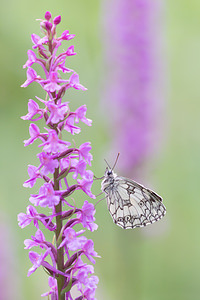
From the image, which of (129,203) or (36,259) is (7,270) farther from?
(36,259)

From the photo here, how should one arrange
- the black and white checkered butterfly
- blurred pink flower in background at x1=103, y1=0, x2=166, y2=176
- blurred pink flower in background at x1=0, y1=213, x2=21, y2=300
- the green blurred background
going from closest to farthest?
the black and white checkered butterfly → blurred pink flower in background at x1=0, y1=213, x2=21, y2=300 → the green blurred background → blurred pink flower in background at x1=103, y1=0, x2=166, y2=176

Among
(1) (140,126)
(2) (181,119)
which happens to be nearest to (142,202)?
(1) (140,126)

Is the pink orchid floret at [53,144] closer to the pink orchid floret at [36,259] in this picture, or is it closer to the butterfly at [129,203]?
the pink orchid floret at [36,259]

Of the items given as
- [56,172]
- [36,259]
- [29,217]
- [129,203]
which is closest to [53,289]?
[36,259]

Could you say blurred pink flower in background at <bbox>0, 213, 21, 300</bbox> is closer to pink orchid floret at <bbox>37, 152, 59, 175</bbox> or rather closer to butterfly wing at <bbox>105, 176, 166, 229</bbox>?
butterfly wing at <bbox>105, 176, 166, 229</bbox>

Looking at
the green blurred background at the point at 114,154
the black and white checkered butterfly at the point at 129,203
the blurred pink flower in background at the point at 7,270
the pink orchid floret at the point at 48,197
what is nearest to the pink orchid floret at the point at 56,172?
the pink orchid floret at the point at 48,197

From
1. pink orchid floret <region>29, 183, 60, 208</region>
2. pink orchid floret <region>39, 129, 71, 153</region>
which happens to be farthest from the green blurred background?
pink orchid floret <region>39, 129, 71, 153</region>

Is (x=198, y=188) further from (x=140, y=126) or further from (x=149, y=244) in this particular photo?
(x=140, y=126)
